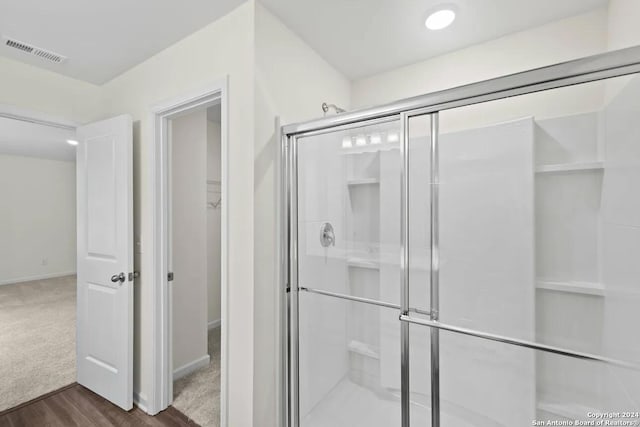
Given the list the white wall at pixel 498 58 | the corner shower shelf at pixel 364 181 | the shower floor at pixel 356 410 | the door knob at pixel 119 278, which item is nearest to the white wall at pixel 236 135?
the shower floor at pixel 356 410

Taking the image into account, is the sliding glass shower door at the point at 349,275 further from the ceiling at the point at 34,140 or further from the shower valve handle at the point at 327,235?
the ceiling at the point at 34,140

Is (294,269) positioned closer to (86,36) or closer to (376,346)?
(376,346)

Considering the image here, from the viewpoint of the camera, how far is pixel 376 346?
1540mm

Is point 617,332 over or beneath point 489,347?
over

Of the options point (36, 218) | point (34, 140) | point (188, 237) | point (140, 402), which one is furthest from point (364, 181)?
point (36, 218)

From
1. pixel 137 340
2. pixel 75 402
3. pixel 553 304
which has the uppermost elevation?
pixel 553 304

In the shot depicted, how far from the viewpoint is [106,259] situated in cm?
214

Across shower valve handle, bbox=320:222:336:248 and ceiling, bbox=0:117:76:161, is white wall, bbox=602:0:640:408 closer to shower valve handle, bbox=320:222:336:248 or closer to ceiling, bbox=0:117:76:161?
shower valve handle, bbox=320:222:336:248

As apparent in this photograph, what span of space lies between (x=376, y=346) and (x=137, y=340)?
5.96 ft

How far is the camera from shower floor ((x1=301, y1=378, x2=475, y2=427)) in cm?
140

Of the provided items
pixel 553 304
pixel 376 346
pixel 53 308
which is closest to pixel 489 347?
pixel 553 304

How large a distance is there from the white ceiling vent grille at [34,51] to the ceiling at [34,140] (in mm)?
1635

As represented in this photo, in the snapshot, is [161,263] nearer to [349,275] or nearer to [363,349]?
[349,275]

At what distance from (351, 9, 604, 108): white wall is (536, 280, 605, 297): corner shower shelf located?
1423 mm
